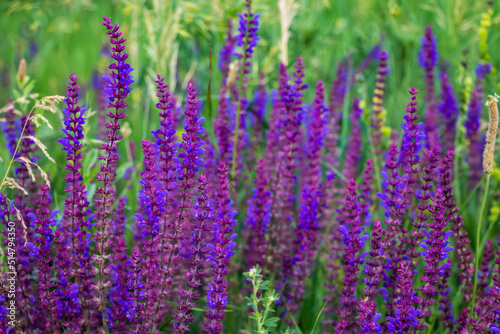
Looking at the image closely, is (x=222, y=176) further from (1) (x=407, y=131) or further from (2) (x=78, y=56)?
(2) (x=78, y=56)

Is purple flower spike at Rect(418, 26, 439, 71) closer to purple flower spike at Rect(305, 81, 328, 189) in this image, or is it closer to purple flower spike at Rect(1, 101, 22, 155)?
purple flower spike at Rect(305, 81, 328, 189)

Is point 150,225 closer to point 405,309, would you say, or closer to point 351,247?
point 351,247

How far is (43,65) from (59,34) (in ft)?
2.22

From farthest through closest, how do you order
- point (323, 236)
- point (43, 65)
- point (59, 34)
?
point (59, 34) < point (43, 65) < point (323, 236)

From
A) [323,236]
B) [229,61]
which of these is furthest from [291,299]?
[229,61]

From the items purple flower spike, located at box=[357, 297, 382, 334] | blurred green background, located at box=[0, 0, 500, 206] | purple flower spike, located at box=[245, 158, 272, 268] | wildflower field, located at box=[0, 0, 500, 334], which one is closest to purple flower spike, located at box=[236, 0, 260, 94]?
wildflower field, located at box=[0, 0, 500, 334]

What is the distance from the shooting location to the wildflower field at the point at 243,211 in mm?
1762

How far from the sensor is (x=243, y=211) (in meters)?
3.12

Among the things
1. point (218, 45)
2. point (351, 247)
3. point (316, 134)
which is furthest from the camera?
point (218, 45)

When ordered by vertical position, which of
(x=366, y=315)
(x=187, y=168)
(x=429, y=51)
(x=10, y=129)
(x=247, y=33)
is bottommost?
(x=366, y=315)

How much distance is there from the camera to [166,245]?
5.99 feet

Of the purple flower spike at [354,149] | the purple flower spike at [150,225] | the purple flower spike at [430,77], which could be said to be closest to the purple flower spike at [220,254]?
the purple flower spike at [150,225]

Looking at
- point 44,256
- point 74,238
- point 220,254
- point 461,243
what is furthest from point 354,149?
point 44,256

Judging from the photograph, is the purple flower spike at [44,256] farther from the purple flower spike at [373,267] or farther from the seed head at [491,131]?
the seed head at [491,131]
